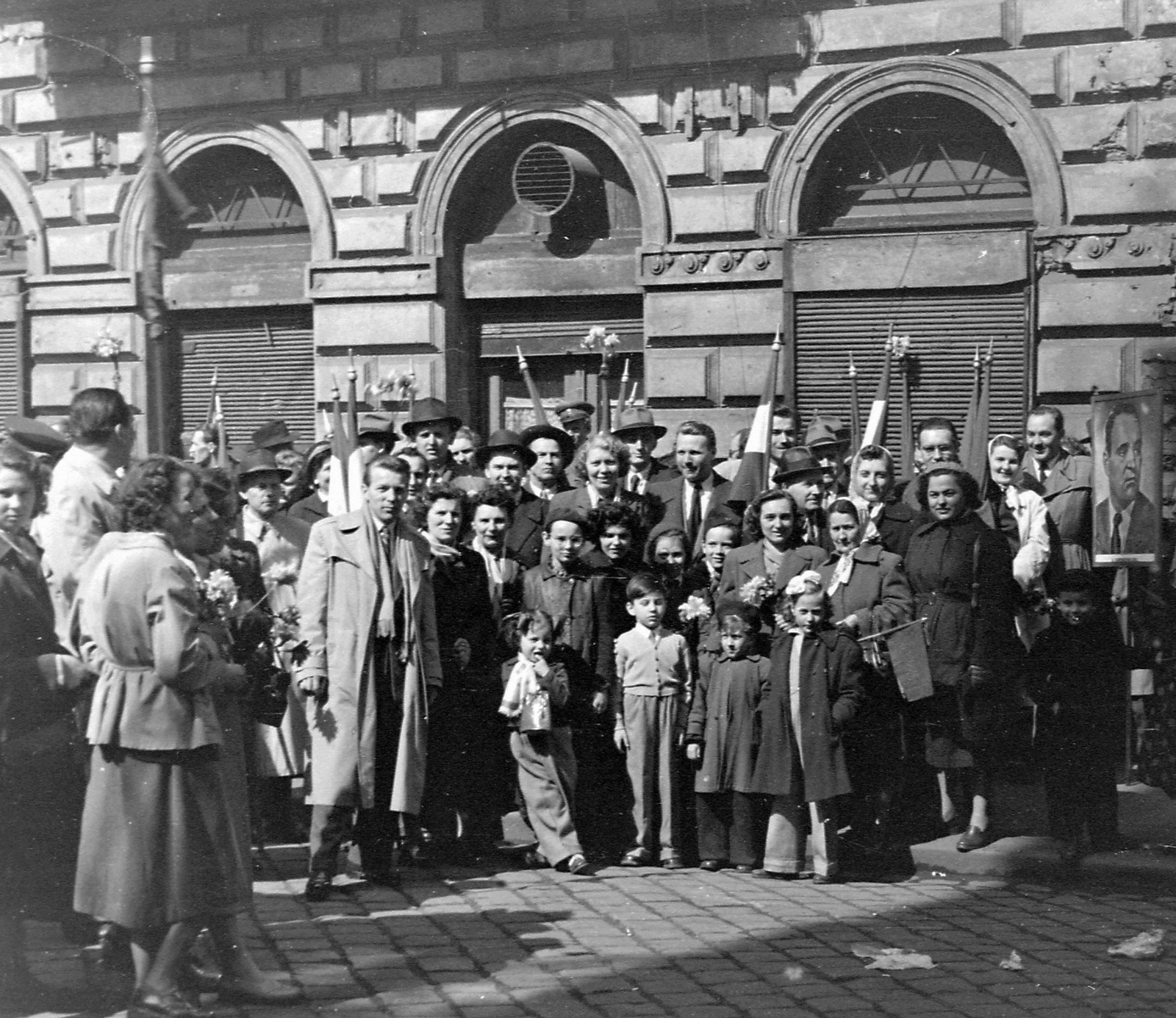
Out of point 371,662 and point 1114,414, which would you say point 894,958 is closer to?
point 371,662

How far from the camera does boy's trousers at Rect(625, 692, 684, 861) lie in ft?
27.6

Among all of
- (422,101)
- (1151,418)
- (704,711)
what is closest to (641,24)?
(422,101)

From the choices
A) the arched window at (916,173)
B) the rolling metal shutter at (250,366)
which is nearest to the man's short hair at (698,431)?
the arched window at (916,173)

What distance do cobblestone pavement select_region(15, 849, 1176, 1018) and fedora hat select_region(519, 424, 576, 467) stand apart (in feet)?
10.1

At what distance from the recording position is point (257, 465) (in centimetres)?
945

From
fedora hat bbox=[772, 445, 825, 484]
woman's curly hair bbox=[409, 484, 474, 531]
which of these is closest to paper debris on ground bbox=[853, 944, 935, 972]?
woman's curly hair bbox=[409, 484, 474, 531]

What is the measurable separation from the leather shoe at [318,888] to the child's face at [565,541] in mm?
1947

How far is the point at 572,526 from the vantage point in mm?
8609

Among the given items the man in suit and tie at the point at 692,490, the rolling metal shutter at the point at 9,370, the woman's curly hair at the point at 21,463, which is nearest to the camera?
the woman's curly hair at the point at 21,463

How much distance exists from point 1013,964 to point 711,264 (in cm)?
928

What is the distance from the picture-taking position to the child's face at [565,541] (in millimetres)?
8594

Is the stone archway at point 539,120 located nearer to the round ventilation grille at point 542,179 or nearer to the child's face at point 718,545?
the round ventilation grille at point 542,179

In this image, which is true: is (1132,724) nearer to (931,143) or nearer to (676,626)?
(676,626)

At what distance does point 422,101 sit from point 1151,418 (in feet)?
27.9
